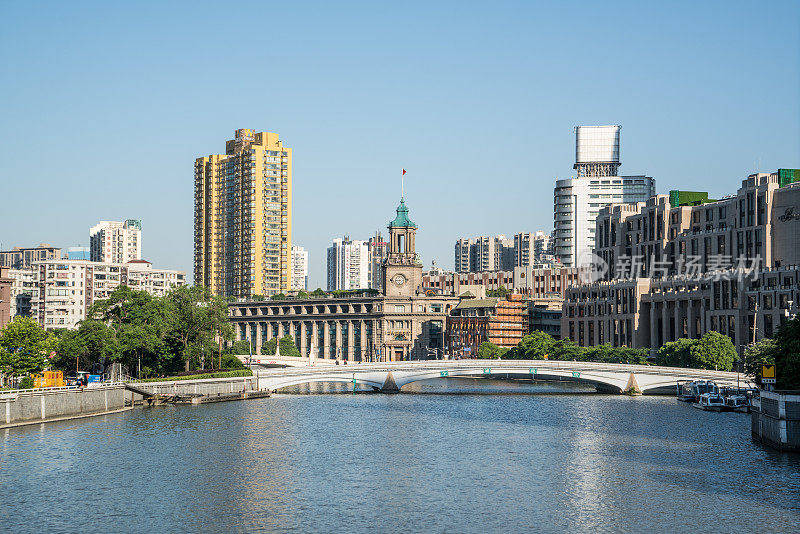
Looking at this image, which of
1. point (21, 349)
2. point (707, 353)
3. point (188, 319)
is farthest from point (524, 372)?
point (21, 349)

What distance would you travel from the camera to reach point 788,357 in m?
98.2

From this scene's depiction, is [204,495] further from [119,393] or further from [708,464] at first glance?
[119,393]

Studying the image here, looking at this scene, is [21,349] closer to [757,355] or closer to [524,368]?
[524,368]

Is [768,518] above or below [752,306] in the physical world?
below

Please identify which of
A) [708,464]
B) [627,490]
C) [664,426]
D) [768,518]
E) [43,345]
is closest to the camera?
[768,518]

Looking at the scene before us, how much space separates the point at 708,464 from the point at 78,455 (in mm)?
50488

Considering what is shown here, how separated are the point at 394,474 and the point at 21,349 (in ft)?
197

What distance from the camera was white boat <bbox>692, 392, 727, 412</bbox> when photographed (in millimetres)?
137875

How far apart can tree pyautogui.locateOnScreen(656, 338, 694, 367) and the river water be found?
53.3 meters

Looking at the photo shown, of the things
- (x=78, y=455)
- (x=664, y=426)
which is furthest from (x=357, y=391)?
(x=78, y=455)

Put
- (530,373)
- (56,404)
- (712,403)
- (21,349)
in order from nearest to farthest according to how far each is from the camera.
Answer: (56,404), (21,349), (712,403), (530,373)

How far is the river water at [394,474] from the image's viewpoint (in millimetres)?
69500

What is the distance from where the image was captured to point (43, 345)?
130 m

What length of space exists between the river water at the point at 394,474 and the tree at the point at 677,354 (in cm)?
5330
